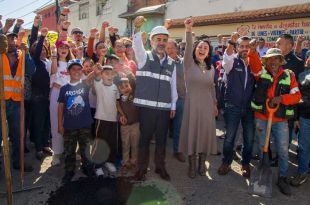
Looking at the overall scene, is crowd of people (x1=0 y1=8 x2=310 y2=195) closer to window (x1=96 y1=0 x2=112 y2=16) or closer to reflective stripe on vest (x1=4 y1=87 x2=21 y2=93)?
reflective stripe on vest (x1=4 y1=87 x2=21 y2=93)

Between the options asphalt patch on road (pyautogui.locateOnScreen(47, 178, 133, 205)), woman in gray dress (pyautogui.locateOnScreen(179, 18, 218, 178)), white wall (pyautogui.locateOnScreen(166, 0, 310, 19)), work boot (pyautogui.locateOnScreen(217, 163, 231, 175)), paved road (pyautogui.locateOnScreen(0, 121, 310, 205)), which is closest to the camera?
asphalt patch on road (pyautogui.locateOnScreen(47, 178, 133, 205))

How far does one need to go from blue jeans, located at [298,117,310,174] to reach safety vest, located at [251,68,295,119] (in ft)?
1.03

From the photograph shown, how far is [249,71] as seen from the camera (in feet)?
15.1

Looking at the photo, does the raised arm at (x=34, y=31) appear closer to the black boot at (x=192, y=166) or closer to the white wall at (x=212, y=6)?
the black boot at (x=192, y=166)

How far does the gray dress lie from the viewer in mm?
4523

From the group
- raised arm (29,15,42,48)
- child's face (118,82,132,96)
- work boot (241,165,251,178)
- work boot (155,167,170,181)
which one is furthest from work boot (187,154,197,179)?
raised arm (29,15,42,48)

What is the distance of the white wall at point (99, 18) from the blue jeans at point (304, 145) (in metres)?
24.7

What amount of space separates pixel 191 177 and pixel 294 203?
4.75 ft

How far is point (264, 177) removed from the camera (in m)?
4.28

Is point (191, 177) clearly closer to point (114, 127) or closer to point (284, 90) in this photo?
point (114, 127)

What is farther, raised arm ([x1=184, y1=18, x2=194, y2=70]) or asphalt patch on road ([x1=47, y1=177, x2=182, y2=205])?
raised arm ([x1=184, y1=18, x2=194, y2=70])

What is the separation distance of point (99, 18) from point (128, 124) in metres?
29.0

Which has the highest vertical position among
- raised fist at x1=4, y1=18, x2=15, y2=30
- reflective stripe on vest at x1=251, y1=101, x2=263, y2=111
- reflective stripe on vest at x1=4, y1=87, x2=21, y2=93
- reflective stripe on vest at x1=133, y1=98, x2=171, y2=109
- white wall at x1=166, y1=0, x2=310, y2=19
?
white wall at x1=166, y1=0, x2=310, y2=19

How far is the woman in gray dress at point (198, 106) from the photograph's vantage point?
14.8 feet
